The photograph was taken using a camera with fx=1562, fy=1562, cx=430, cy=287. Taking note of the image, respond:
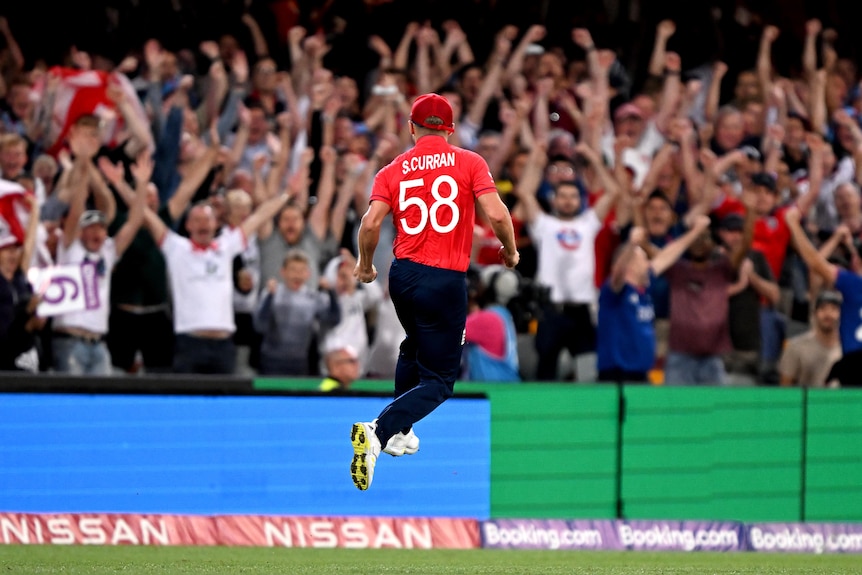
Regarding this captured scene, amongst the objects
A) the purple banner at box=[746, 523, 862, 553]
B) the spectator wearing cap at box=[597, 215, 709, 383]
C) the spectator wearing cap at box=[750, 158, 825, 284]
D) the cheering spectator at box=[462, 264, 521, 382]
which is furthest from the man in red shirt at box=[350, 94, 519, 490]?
the spectator wearing cap at box=[750, 158, 825, 284]

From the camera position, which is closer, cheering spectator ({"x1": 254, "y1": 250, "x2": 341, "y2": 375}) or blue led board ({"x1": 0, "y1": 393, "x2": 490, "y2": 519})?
blue led board ({"x1": 0, "y1": 393, "x2": 490, "y2": 519})

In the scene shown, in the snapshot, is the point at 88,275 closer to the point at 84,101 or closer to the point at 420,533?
the point at 84,101

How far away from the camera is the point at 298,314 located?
14188 mm

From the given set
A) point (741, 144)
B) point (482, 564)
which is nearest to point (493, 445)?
point (482, 564)

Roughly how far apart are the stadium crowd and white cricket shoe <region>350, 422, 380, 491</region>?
424 cm

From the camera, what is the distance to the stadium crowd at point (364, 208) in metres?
14.0

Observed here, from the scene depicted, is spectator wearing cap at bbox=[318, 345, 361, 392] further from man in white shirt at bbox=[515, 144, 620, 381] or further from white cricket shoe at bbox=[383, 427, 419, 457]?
white cricket shoe at bbox=[383, 427, 419, 457]

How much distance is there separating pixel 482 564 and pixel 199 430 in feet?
9.81

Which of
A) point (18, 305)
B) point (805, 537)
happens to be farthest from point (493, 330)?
point (18, 305)

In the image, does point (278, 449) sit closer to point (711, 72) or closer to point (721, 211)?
point (721, 211)

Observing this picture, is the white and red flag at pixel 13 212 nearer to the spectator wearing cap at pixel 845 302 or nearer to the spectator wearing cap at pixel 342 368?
the spectator wearing cap at pixel 342 368

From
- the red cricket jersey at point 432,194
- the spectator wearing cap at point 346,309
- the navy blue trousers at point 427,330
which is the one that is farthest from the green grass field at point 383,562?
the spectator wearing cap at point 346,309

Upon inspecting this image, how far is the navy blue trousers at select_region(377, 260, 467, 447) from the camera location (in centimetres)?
905

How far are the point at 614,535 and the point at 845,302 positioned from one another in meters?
3.62
